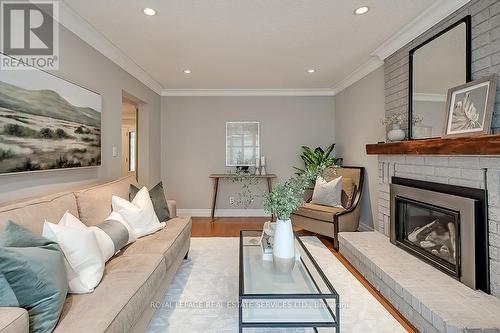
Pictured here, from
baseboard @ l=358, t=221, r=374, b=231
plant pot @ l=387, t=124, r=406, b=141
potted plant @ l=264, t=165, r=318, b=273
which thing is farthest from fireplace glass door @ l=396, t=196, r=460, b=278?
potted plant @ l=264, t=165, r=318, b=273

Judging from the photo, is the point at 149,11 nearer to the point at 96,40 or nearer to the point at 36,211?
the point at 96,40

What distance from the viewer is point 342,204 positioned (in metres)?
3.87

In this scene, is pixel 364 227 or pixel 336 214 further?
pixel 364 227

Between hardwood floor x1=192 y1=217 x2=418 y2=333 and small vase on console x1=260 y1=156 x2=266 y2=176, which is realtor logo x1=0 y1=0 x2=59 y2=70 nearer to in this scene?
hardwood floor x1=192 y1=217 x2=418 y2=333

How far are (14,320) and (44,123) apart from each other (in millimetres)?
1612

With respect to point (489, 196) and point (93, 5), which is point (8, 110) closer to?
point (93, 5)

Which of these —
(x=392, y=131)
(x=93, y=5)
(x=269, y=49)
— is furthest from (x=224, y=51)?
(x=392, y=131)

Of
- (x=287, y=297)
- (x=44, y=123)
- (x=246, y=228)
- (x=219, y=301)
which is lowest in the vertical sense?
(x=219, y=301)

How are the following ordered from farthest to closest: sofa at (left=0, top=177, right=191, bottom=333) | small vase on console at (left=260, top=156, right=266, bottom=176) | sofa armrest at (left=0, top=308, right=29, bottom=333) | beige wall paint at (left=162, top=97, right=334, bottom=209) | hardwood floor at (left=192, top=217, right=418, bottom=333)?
1. beige wall paint at (left=162, top=97, right=334, bottom=209)
2. small vase on console at (left=260, top=156, right=266, bottom=176)
3. hardwood floor at (left=192, top=217, right=418, bottom=333)
4. sofa at (left=0, top=177, right=191, bottom=333)
5. sofa armrest at (left=0, top=308, right=29, bottom=333)

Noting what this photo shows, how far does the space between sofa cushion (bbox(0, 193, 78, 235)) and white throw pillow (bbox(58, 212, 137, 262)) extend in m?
0.08

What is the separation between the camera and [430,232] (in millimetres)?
2424

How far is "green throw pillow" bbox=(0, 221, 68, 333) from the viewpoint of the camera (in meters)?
1.06

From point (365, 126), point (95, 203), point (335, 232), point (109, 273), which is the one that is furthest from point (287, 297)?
point (365, 126)

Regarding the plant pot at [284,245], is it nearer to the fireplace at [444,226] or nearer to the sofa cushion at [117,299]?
the sofa cushion at [117,299]
